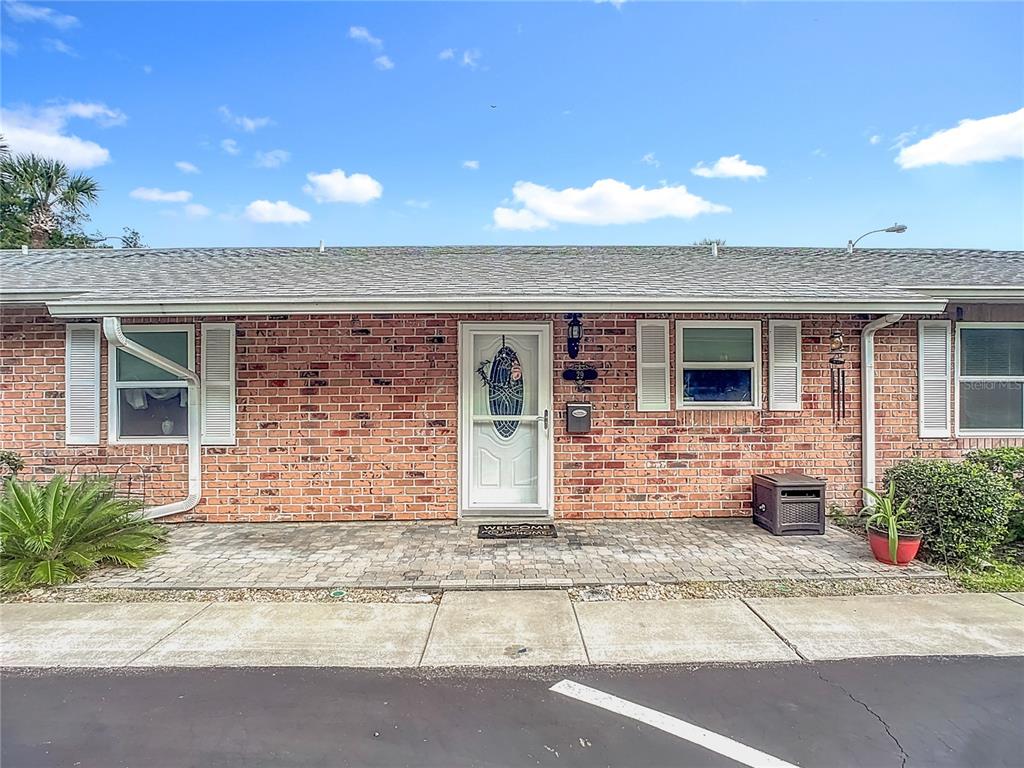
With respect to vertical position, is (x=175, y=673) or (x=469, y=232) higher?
(x=469, y=232)

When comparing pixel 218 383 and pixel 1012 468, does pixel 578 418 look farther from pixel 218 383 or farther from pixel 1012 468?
pixel 1012 468

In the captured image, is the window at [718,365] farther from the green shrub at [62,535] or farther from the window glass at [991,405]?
the green shrub at [62,535]

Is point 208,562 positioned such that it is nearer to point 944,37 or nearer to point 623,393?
point 623,393

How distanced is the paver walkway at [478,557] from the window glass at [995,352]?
2654 mm

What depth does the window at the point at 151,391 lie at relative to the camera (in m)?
5.70

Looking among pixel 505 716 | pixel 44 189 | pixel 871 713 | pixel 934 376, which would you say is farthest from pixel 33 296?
pixel 44 189

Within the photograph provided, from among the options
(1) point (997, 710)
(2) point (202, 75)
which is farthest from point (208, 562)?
(2) point (202, 75)

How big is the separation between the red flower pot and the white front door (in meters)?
3.13

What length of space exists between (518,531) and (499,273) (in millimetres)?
3017

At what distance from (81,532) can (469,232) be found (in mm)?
17440

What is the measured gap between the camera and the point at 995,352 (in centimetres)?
592

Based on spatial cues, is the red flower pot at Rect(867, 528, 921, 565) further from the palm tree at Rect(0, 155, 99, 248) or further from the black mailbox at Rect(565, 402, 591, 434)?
the palm tree at Rect(0, 155, 99, 248)

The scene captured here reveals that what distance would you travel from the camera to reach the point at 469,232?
2005 centimetres

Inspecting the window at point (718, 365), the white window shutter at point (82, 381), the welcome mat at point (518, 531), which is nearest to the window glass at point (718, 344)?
the window at point (718, 365)
